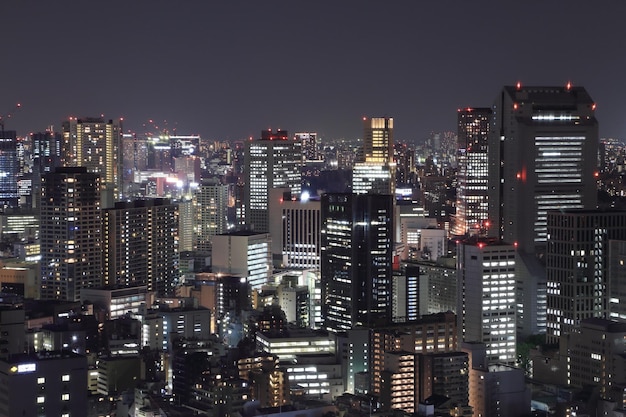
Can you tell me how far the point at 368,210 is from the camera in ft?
82.9

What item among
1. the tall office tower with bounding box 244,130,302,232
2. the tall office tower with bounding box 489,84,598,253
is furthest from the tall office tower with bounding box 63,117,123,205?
the tall office tower with bounding box 489,84,598,253

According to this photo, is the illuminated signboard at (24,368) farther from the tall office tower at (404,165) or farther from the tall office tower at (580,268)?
the tall office tower at (404,165)

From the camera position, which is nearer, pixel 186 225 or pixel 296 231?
pixel 296 231

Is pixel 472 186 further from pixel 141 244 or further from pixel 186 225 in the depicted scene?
pixel 186 225

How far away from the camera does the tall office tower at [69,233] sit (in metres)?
29.3

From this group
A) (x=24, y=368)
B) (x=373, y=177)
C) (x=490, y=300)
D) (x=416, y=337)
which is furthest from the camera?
(x=373, y=177)

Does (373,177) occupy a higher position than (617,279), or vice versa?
(373,177)

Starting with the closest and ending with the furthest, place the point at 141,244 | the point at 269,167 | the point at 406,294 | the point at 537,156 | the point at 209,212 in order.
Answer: the point at 537,156 → the point at 406,294 → the point at 141,244 → the point at 269,167 → the point at 209,212

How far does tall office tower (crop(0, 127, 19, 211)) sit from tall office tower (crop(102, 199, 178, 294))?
13400 mm

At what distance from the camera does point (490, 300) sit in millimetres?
22578

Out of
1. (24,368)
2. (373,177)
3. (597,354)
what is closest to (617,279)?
(597,354)

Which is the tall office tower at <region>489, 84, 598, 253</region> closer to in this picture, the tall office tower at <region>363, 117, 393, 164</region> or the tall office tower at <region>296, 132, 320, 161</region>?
the tall office tower at <region>363, 117, 393, 164</region>

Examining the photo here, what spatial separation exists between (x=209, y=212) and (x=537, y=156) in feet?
54.0

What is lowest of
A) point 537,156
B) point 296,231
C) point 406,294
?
point 406,294
